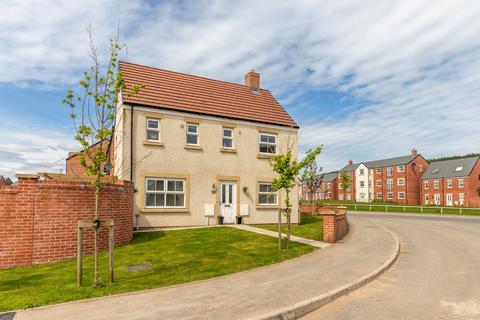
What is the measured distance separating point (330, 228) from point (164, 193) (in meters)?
8.81

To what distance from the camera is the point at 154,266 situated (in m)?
9.59

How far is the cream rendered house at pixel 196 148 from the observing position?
57.1 feet

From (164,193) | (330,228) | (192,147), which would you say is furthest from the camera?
(192,147)

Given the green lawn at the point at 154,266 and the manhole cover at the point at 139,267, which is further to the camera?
the manhole cover at the point at 139,267

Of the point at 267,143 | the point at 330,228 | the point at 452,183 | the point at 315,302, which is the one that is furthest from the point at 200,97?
the point at 452,183

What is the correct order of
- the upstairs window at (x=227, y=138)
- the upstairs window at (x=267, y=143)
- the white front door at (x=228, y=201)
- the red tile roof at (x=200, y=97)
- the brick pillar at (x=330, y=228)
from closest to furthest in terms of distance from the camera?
the brick pillar at (x=330, y=228) < the red tile roof at (x=200, y=97) < the white front door at (x=228, y=201) < the upstairs window at (x=227, y=138) < the upstairs window at (x=267, y=143)

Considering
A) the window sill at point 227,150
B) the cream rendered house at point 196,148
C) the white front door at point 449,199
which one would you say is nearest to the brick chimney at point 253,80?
the cream rendered house at point 196,148

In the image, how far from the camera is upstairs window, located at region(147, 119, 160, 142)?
1788 centimetres

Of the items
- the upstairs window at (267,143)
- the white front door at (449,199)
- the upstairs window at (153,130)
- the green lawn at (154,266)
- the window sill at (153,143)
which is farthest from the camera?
the white front door at (449,199)

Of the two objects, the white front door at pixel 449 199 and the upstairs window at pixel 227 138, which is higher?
the upstairs window at pixel 227 138

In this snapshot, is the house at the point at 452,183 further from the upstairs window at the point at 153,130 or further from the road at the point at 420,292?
the upstairs window at the point at 153,130

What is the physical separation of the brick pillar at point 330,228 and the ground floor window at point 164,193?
7.90 m

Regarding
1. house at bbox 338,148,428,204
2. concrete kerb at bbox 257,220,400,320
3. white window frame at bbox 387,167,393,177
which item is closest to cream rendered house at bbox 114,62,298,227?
concrete kerb at bbox 257,220,400,320

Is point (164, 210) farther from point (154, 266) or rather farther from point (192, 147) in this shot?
point (154, 266)
